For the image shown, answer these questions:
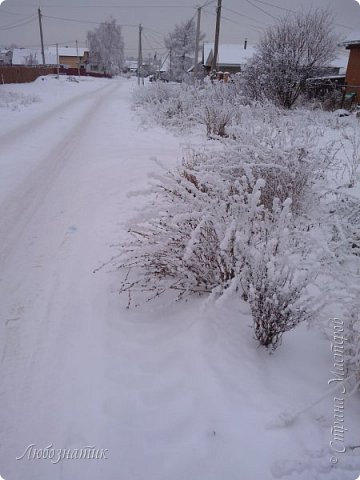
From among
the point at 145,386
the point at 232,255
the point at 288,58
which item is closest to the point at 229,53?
the point at 288,58

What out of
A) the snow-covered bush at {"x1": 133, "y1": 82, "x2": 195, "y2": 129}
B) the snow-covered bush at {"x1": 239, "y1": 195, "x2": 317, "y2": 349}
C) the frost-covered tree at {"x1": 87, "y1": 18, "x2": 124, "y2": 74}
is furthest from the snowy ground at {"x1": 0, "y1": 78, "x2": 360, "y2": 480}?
the frost-covered tree at {"x1": 87, "y1": 18, "x2": 124, "y2": 74}

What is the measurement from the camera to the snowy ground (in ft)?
5.93

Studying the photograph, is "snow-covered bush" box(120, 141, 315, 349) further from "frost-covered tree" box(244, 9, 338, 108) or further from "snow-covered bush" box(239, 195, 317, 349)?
"frost-covered tree" box(244, 9, 338, 108)

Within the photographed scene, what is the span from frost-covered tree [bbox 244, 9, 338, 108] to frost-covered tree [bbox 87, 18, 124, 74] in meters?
59.2

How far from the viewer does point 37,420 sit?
81.0 inches

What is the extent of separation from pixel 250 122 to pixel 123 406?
12.8 feet

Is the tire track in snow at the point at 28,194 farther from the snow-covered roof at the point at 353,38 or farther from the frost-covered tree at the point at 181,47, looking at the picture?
the frost-covered tree at the point at 181,47

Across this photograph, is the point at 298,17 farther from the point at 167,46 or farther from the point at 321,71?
the point at 167,46

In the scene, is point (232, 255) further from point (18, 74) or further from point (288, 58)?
point (18, 74)

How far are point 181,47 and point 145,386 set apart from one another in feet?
169

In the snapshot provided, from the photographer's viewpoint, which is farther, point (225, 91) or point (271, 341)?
point (225, 91)

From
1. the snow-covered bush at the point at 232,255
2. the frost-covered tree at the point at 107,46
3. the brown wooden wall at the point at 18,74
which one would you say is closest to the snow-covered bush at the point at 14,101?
the brown wooden wall at the point at 18,74

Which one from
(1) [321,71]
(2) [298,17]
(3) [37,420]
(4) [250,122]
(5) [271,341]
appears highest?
(2) [298,17]

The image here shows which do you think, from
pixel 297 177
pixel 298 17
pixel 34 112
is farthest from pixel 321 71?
pixel 297 177
